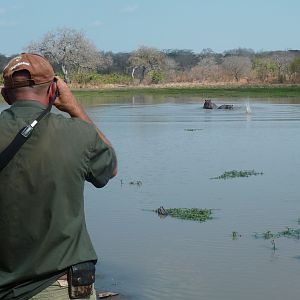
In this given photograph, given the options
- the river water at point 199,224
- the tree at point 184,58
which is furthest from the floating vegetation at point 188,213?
the tree at point 184,58

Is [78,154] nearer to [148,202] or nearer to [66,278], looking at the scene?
[66,278]

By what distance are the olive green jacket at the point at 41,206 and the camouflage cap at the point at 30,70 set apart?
146 millimetres

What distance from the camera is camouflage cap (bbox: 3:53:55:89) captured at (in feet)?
10.0

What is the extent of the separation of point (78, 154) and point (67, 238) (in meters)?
0.33

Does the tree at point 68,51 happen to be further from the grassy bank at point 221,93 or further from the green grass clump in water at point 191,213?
the green grass clump in water at point 191,213

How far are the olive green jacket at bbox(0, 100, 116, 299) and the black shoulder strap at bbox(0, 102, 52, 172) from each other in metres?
0.02

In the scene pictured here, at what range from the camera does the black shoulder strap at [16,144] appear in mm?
2938

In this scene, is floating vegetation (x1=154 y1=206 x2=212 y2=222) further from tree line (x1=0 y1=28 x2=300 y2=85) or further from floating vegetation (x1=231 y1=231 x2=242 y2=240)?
tree line (x1=0 y1=28 x2=300 y2=85)

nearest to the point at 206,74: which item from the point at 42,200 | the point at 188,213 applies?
the point at 188,213

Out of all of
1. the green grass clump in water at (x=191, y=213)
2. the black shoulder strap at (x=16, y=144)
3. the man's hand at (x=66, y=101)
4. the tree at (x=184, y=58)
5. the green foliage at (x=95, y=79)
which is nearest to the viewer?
the black shoulder strap at (x=16, y=144)

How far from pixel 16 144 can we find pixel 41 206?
0.84ft

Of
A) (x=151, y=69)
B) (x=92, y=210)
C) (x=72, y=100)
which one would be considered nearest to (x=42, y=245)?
(x=72, y=100)

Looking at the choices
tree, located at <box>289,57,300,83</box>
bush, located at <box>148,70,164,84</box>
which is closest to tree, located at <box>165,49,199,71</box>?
bush, located at <box>148,70,164,84</box>

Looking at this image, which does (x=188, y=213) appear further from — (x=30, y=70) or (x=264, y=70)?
(x=264, y=70)
